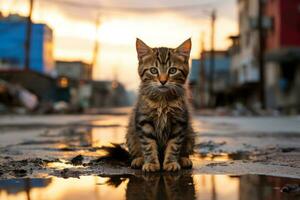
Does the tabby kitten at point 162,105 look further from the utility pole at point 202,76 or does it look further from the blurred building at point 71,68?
the blurred building at point 71,68

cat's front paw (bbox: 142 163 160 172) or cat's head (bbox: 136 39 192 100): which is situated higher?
cat's head (bbox: 136 39 192 100)

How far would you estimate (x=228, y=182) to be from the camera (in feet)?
14.9

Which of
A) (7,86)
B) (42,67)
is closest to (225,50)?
(42,67)

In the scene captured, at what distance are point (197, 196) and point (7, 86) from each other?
37770mm

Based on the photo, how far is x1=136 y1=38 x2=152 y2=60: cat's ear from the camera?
5406mm

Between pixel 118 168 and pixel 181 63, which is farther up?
pixel 181 63

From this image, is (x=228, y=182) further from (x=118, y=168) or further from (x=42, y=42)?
(x=42, y=42)

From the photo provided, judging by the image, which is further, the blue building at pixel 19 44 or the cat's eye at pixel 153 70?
the blue building at pixel 19 44

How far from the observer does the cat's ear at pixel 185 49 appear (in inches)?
214

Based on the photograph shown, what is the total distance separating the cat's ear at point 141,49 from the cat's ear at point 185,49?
0.95 feet

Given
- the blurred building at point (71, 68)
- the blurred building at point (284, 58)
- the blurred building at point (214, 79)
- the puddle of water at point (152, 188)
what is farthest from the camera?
the blurred building at point (71, 68)

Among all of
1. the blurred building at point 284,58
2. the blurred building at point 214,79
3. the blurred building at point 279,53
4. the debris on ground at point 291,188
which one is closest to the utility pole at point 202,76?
the blurred building at point 214,79

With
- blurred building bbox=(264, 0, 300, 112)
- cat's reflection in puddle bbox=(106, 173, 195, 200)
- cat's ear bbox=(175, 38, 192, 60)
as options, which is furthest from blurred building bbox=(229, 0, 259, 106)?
cat's reflection in puddle bbox=(106, 173, 195, 200)

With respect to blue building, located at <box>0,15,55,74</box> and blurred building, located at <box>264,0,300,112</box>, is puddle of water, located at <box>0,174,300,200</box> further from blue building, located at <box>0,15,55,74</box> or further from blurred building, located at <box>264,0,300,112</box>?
blue building, located at <box>0,15,55,74</box>
